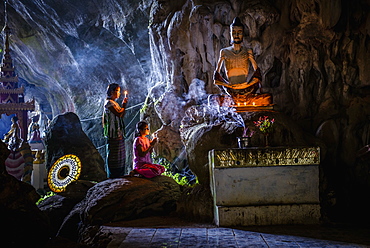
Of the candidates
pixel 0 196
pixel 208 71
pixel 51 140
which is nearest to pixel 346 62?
pixel 208 71

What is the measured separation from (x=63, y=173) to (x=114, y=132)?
299cm

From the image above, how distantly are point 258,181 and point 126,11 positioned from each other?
37.8ft

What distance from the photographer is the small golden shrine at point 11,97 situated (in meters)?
17.1

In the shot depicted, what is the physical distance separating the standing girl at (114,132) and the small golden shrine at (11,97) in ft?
32.2

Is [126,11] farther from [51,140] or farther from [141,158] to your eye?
[141,158]

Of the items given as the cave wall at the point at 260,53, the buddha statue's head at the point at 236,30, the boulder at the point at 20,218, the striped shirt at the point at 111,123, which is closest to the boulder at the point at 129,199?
the boulder at the point at 20,218

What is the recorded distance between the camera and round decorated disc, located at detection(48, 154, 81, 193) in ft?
34.1

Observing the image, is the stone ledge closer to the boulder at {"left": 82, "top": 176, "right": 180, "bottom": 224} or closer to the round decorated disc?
the boulder at {"left": 82, "top": 176, "right": 180, "bottom": 224}

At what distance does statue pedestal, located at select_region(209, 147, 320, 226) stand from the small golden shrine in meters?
14.1

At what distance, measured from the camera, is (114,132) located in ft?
29.3

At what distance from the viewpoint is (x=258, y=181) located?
18.7ft

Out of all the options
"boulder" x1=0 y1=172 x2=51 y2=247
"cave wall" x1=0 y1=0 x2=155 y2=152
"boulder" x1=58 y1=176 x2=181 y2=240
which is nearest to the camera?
"boulder" x1=0 y1=172 x2=51 y2=247

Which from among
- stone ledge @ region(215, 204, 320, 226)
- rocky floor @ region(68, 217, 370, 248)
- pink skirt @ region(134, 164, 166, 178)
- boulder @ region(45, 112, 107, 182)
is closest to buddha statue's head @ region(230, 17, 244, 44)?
pink skirt @ region(134, 164, 166, 178)

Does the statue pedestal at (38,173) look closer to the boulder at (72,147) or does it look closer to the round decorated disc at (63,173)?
the boulder at (72,147)
